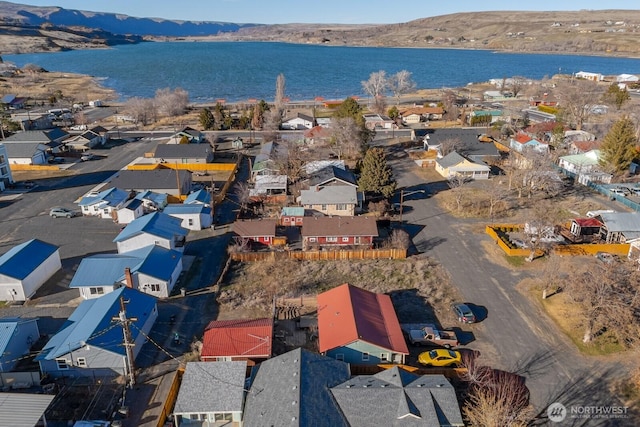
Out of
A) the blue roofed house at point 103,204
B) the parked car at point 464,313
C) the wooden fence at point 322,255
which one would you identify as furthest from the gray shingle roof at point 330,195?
the blue roofed house at point 103,204

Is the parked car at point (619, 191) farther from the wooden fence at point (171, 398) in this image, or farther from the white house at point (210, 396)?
the wooden fence at point (171, 398)

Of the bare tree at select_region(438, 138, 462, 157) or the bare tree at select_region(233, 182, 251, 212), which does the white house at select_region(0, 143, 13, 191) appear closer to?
the bare tree at select_region(233, 182, 251, 212)

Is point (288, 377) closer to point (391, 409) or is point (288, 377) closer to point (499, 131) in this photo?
point (391, 409)

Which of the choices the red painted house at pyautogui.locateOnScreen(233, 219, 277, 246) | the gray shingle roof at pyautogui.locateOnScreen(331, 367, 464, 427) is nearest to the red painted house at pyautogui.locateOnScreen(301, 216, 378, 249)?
the red painted house at pyautogui.locateOnScreen(233, 219, 277, 246)

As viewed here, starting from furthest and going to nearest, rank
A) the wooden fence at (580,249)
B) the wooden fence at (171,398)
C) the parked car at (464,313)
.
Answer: the wooden fence at (580,249)
the parked car at (464,313)
the wooden fence at (171,398)

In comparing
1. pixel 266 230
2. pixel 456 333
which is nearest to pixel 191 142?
pixel 266 230

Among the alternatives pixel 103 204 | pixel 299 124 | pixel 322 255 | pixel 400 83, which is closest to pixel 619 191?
pixel 322 255
